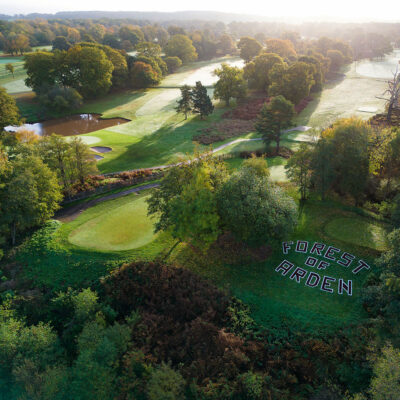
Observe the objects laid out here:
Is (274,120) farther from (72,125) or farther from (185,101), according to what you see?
(72,125)

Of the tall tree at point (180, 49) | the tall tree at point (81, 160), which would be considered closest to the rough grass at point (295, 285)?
the tall tree at point (81, 160)

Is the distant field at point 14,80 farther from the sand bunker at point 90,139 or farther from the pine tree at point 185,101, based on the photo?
the pine tree at point 185,101

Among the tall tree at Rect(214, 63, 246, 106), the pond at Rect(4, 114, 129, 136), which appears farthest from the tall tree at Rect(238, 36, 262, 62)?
the pond at Rect(4, 114, 129, 136)

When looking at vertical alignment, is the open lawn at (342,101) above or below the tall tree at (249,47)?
below

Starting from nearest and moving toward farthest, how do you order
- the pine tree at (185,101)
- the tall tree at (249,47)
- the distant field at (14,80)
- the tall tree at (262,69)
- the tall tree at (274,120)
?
the tall tree at (274,120) → the pine tree at (185,101) → the tall tree at (262,69) → the distant field at (14,80) → the tall tree at (249,47)

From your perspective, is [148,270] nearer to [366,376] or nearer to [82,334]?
[82,334]

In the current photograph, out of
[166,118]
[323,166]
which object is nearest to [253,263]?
[323,166]

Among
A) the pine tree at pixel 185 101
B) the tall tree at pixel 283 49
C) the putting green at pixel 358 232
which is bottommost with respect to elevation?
the putting green at pixel 358 232

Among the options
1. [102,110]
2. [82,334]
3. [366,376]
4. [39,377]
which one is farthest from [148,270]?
[102,110]
